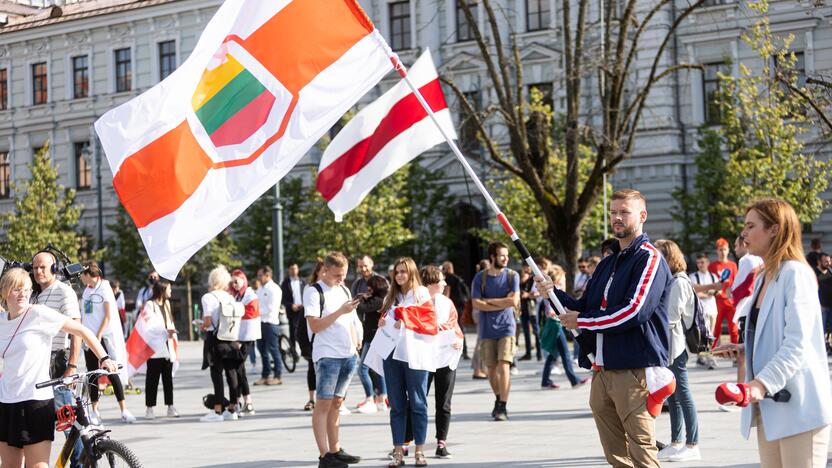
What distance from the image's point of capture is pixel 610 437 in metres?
6.96

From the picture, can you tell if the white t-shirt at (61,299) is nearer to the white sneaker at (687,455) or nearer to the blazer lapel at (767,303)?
the white sneaker at (687,455)

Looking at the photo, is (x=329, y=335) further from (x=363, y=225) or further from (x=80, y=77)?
(x=80, y=77)

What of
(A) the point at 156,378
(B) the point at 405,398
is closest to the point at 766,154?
(A) the point at 156,378

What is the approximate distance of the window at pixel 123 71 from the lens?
165 ft

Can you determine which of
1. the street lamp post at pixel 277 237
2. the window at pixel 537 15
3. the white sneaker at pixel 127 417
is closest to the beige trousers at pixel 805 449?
the white sneaker at pixel 127 417

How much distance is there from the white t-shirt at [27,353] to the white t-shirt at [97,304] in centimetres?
609

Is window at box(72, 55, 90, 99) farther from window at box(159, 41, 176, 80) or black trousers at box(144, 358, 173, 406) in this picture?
black trousers at box(144, 358, 173, 406)

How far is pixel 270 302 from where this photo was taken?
19000 millimetres

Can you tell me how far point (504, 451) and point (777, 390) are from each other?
5.82 meters

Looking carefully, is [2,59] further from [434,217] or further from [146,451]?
[146,451]

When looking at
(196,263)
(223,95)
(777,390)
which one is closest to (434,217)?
(196,263)

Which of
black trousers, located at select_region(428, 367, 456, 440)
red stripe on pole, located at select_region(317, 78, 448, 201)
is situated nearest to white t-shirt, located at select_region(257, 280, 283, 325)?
black trousers, located at select_region(428, 367, 456, 440)

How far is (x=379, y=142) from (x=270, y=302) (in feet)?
31.2

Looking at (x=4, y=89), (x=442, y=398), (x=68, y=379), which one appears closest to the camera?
(x=68, y=379)
